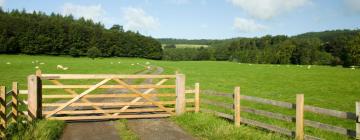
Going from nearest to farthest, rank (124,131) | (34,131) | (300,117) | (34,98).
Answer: (300,117) < (34,131) < (124,131) < (34,98)

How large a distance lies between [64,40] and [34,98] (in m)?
111

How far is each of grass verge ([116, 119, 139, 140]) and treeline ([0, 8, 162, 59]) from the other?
91654 mm

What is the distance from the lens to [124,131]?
11.1 metres

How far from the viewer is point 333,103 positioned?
2027cm

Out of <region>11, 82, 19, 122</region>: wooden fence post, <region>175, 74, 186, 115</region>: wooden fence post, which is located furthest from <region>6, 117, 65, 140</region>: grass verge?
<region>175, 74, 186, 115</region>: wooden fence post

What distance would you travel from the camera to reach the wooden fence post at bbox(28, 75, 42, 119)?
12.3 meters

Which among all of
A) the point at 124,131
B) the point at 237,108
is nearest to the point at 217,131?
the point at 237,108

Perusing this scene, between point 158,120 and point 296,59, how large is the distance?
372ft

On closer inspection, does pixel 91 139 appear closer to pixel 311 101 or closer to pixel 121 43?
pixel 311 101

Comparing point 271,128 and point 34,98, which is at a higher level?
point 34,98

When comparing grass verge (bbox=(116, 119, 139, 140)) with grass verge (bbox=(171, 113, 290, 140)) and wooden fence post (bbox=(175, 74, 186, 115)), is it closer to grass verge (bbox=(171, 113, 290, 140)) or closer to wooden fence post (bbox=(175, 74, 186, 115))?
grass verge (bbox=(171, 113, 290, 140))

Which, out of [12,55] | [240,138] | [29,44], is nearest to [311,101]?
[240,138]

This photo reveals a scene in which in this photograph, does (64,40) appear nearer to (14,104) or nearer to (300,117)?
(14,104)

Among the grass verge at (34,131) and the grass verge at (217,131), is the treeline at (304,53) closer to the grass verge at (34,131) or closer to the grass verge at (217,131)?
the grass verge at (217,131)
